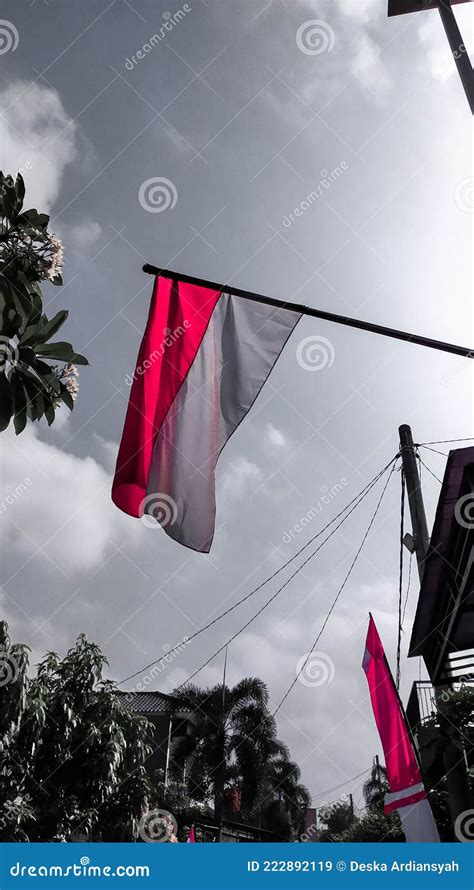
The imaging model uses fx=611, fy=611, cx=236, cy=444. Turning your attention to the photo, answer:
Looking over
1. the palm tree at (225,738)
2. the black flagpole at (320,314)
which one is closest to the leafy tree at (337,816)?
the palm tree at (225,738)

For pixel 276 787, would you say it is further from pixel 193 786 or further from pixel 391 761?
pixel 391 761

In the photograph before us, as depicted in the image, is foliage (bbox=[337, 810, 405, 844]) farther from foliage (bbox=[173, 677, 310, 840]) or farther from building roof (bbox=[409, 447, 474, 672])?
building roof (bbox=[409, 447, 474, 672])

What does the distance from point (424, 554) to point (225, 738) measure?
28.0 metres

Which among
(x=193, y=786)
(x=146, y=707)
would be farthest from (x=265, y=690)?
(x=146, y=707)

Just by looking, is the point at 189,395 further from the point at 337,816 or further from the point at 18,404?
the point at 337,816

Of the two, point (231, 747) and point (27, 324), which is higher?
point (231, 747)

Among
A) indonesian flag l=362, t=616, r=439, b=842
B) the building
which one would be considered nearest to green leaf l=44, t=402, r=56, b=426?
indonesian flag l=362, t=616, r=439, b=842

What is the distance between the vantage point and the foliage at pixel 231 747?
30594 millimetres

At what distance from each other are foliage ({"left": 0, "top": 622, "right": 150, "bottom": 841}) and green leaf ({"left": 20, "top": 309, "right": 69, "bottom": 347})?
3.73 meters

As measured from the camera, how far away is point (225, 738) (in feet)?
→ 103

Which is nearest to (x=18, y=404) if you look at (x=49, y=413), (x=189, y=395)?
(x=49, y=413)

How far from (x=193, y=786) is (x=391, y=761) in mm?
27628

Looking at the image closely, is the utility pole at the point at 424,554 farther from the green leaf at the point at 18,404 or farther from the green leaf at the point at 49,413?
the green leaf at the point at 18,404

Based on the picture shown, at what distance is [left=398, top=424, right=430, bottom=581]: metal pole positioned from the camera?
289 inches
